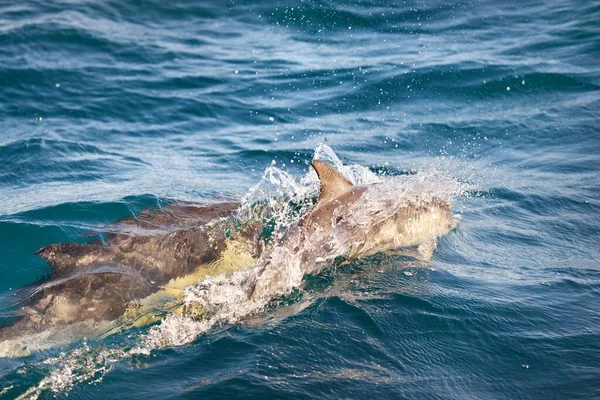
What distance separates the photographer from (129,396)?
530 centimetres

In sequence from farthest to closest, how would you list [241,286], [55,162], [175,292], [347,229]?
1. [55,162]
2. [347,229]
3. [175,292]
4. [241,286]

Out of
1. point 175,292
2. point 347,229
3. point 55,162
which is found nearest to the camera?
point 175,292

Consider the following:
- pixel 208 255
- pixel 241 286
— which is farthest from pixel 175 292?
pixel 241 286

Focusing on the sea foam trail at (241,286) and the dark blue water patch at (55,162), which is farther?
the dark blue water patch at (55,162)

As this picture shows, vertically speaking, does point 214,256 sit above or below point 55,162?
below

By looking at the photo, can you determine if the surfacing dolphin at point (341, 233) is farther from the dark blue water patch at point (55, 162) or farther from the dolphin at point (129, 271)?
the dark blue water patch at point (55, 162)

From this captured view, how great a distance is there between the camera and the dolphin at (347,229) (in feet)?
23.6

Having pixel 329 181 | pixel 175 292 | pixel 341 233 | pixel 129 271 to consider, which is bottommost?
pixel 175 292

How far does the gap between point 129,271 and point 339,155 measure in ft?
17.0

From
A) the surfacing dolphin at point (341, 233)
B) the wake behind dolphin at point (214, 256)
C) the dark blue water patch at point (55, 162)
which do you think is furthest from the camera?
the dark blue water patch at point (55, 162)

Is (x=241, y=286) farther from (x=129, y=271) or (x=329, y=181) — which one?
(x=329, y=181)

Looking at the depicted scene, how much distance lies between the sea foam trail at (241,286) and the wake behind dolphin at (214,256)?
0.06 feet

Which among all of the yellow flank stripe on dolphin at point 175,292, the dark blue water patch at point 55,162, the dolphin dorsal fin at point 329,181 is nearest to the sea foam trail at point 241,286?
the yellow flank stripe on dolphin at point 175,292

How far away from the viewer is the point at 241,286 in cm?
702
